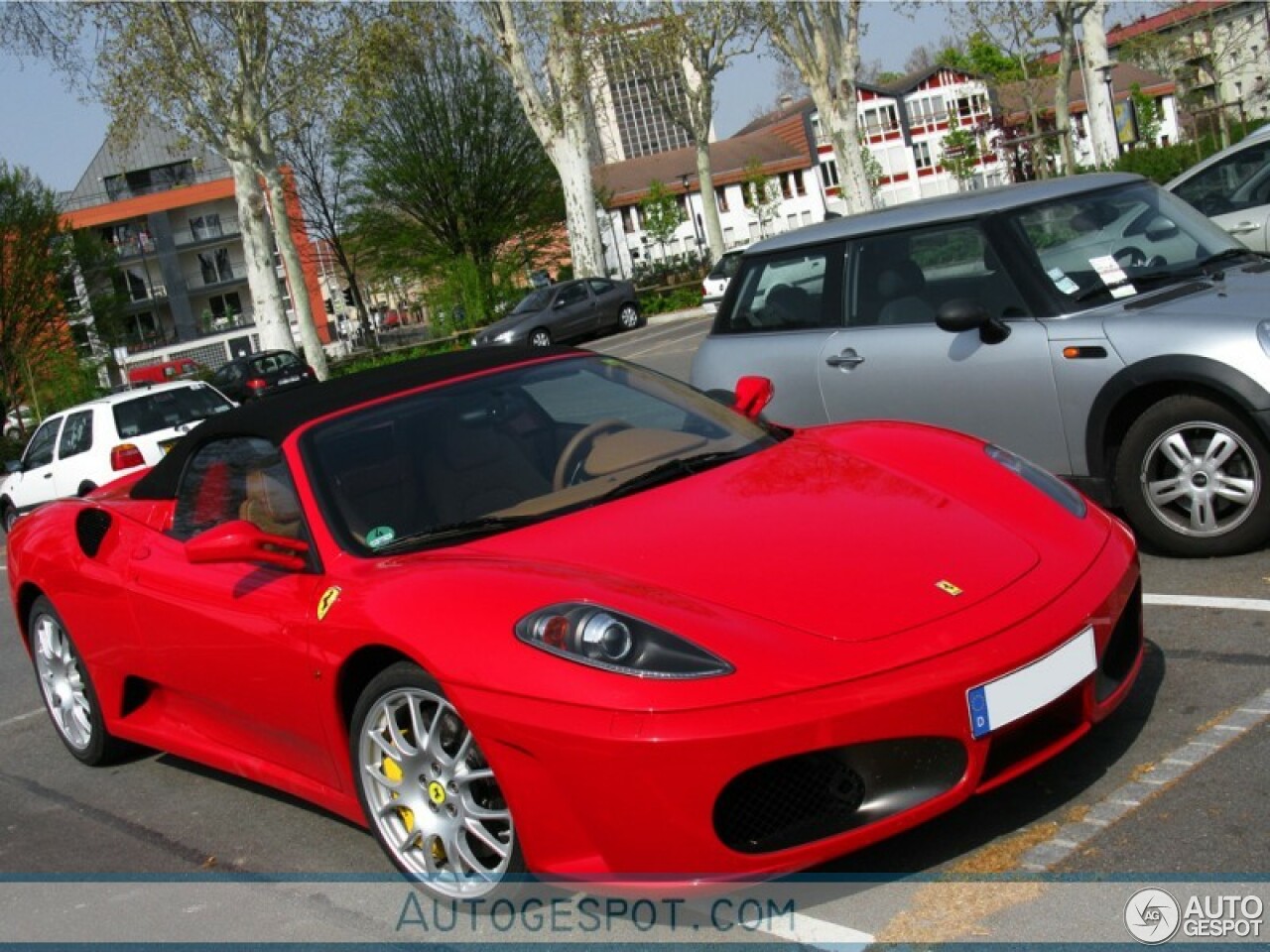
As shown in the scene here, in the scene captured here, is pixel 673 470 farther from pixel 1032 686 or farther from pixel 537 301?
pixel 537 301

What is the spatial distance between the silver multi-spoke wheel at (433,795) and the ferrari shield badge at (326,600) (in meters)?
0.31

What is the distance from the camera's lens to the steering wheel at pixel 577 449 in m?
4.57

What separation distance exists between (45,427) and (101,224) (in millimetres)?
71367

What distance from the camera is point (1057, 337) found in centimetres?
624

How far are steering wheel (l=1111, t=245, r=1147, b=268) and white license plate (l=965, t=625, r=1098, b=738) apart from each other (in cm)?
327

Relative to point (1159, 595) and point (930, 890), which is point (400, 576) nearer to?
point (930, 890)

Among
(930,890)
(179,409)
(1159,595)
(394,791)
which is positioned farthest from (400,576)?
(179,409)

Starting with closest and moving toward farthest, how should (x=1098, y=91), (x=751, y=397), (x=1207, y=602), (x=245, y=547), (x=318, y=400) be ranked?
1. (x=245, y=547)
2. (x=318, y=400)
3. (x=751, y=397)
4. (x=1207, y=602)
5. (x=1098, y=91)

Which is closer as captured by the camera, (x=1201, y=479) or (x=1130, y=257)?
(x=1201, y=479)

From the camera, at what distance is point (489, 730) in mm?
3430

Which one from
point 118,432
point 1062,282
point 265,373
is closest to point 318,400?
point 1062,282

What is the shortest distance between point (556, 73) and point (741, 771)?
33.9m

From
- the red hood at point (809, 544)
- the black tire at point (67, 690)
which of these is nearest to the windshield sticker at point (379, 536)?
the red hood at point (809, 544)

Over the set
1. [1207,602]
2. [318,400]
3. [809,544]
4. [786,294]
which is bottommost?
[1207,602]
